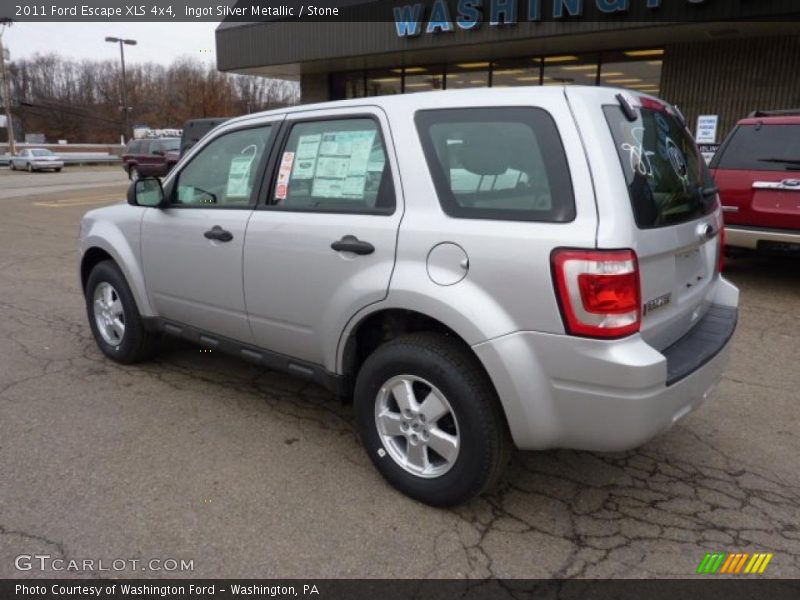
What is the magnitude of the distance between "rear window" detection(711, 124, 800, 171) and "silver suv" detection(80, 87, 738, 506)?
3.88m

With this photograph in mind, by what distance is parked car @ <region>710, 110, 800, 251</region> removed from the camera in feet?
20.9

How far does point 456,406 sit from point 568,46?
43.9ft

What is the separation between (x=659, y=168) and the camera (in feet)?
8.91

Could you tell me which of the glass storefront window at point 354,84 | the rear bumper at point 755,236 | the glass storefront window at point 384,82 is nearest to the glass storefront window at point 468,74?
the glass storefront window at point 384,82

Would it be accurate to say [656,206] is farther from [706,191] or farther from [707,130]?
[707,130]

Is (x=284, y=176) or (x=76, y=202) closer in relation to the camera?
(x=284, y=176)

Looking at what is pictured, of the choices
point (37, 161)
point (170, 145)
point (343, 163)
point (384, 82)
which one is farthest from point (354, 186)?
point (37, 161)

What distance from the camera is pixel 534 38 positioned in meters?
13.0

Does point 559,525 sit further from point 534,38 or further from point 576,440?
point 534,38

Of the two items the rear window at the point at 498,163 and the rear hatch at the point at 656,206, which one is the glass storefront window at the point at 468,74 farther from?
the rear window at the point at 498,163

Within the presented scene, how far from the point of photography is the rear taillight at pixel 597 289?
7.69ft

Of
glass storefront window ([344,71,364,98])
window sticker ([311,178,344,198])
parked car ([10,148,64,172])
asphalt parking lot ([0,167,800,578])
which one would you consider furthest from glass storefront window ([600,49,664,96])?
parked car ([10,148,64,172])

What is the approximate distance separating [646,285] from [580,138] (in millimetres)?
616

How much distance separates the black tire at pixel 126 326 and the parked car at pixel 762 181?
577 centimetres
